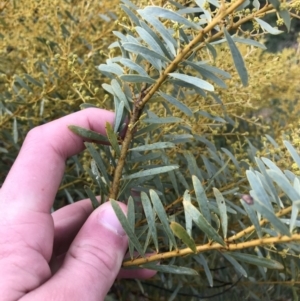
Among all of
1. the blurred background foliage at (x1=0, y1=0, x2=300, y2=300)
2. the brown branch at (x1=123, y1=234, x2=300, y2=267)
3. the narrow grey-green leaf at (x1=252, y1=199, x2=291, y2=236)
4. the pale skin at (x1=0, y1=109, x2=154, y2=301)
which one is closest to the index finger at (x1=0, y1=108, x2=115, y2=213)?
the pale skin at (x1=0, y1=109, x2=154, y2=301)

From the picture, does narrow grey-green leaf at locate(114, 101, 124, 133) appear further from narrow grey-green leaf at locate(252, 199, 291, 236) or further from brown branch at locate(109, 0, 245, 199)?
narrow grey-green leaf at locate(252, 199, 291, 236)

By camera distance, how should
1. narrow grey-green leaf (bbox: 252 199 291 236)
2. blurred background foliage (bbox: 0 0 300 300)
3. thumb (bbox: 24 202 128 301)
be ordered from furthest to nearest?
1. blurred background foliage (bbox: 0 0 300 300)
2. thumb (bbox: 24 202 128 301)
3. narrow grey-green leaf (bbox: 252 199 291 236)

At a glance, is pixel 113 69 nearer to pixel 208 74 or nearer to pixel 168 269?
pixel 208 74

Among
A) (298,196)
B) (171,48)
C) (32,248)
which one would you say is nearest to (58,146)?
(32,248)

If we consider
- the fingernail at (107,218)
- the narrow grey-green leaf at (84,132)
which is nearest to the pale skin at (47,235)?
the fingernail at (107,218)

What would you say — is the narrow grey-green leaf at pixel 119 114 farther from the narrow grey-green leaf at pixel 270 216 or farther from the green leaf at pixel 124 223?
the narrow grey-green leaf at pixel 270 216

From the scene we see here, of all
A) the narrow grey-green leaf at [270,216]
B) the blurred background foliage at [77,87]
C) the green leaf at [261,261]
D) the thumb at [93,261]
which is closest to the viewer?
the narrow grey-green leaf at [270,216]

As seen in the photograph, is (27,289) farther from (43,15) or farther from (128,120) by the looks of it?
(43,15)
